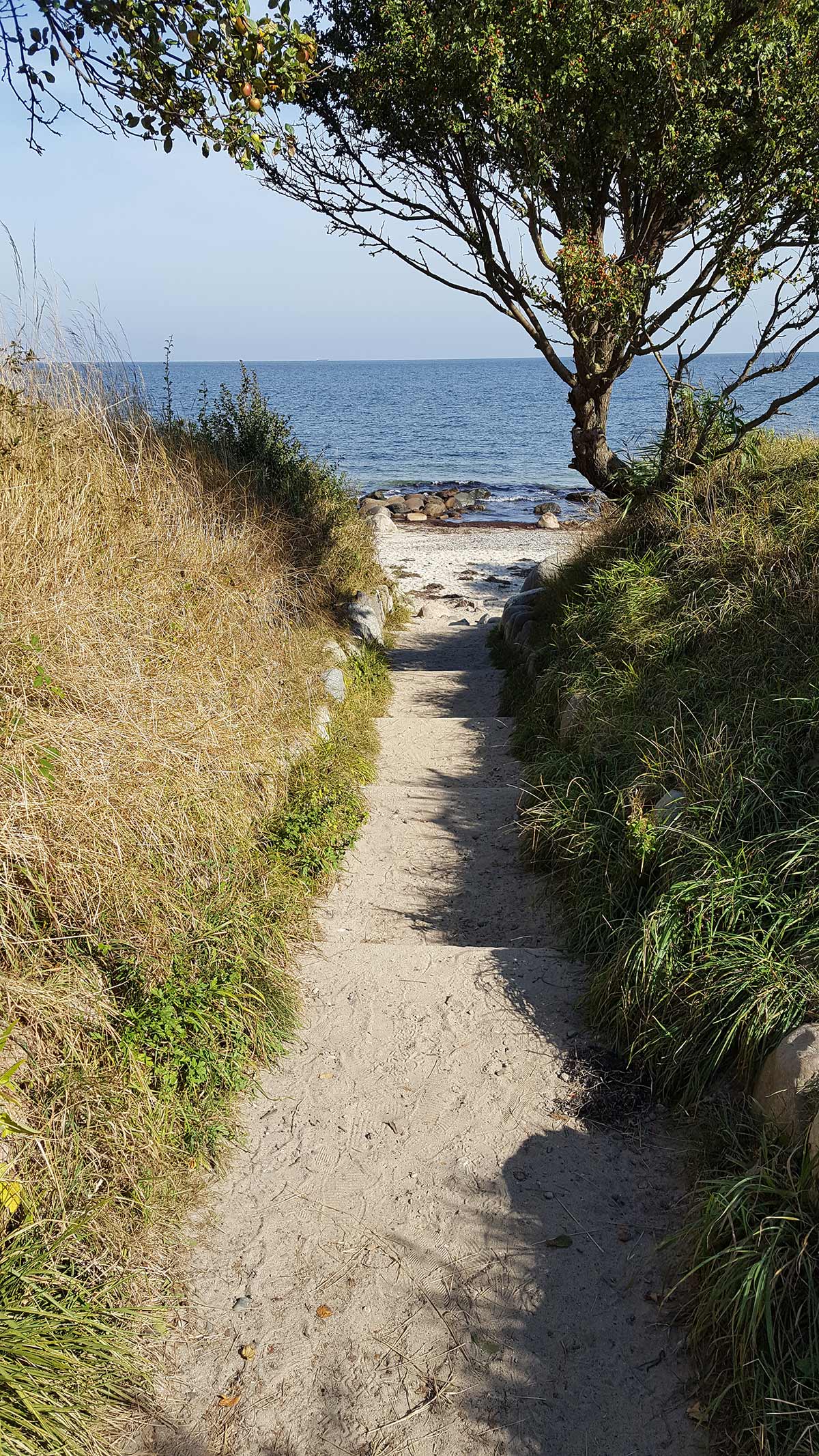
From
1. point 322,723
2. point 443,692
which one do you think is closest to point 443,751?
A: point 322,723

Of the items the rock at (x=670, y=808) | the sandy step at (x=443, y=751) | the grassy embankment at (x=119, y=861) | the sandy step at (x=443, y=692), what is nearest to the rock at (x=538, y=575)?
the sandy step at (x=443, y=692)

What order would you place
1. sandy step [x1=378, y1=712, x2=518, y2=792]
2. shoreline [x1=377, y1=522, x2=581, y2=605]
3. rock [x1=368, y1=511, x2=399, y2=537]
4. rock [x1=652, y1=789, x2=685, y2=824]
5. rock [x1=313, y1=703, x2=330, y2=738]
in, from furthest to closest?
rock [x1=368, y1=511, x2=399, y2=537] < shoreline [x1=377, y1=522, x2=581, y2=605] < sandy step [x1=378, y1=712, x2=518, y2=792] < rock [x1=313, y1=703, x2=330, y2=738] < rock [x1=652, y1=789, x2=685, y2=824]

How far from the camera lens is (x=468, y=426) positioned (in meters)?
51.7

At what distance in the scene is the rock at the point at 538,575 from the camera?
12072 millimetres

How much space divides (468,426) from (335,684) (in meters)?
46.6

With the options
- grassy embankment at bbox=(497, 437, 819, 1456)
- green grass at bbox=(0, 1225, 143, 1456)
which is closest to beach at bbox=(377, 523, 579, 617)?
grassy embankment at bbox=(497, 437, 819, 1456)

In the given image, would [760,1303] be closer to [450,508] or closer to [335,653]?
[335,653]

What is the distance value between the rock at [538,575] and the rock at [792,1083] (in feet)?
29.0

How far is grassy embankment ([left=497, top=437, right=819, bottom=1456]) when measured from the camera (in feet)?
9.17

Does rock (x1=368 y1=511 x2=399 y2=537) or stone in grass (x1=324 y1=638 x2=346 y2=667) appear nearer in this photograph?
stone in grass (x1=324 y1=638 x2=346 y2=667)

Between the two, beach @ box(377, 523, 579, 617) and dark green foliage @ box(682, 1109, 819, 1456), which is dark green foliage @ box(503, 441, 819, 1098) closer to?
dark green foliage @ box(682, 1109, 819, 1456)

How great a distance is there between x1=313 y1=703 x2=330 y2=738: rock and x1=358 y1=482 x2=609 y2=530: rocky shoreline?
15.4 meters

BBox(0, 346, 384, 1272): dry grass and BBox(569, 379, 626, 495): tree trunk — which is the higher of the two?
BBox(569, 379, 626, 495): tree trunk

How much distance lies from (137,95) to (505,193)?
163 inches
